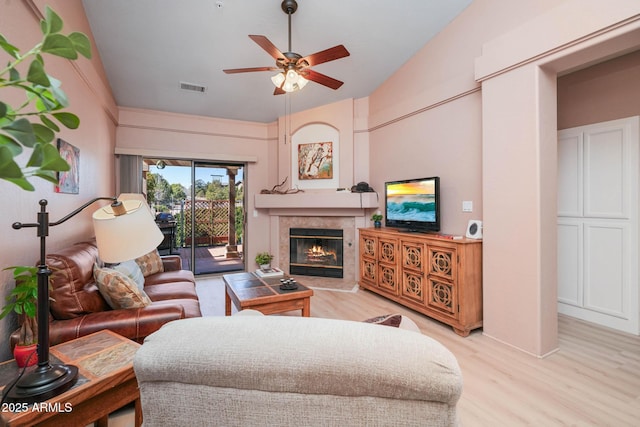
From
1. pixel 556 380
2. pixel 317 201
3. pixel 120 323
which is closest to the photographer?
pixel 120 323

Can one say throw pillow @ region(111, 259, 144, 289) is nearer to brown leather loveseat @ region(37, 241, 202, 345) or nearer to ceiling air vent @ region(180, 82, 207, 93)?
brown leather loveseat @ region(37, 241, 202, 345)

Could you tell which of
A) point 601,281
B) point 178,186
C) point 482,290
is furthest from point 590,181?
point 178,186

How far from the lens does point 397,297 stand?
3.57 metres

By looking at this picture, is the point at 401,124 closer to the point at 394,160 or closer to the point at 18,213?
the point at 394,160

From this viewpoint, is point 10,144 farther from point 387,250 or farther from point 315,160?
point 315,160

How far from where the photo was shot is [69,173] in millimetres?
2492

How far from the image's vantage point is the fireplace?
189 inches

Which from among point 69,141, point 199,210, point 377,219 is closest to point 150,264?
point 69,141

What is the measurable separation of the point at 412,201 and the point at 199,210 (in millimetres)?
3611

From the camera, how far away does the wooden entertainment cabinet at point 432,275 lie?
9.12 ft

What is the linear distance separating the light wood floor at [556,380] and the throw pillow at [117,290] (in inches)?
86.8

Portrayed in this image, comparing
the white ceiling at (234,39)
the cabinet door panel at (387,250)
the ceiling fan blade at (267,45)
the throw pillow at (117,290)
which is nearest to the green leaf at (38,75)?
the throw pillow at (117,290)

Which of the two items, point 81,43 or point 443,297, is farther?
point 443,297

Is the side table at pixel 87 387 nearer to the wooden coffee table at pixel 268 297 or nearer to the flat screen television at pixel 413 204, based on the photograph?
the wooden coffee table at pixel 268 297
